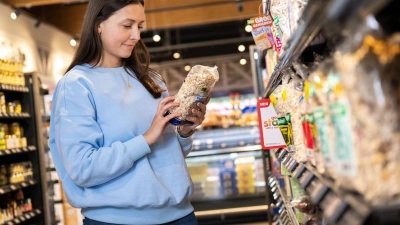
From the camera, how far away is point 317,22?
1115 mm

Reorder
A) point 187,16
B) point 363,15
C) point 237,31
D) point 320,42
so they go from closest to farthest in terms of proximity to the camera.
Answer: point 363,15, point 320,42, point 187,16, point 237,31

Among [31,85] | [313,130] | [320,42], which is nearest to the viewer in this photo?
[313,130]

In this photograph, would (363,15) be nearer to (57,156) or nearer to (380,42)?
(380,42)

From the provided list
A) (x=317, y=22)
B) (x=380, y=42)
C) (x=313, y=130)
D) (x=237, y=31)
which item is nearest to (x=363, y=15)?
(x=380, y=42)

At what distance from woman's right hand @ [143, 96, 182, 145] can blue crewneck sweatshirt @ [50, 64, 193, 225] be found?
0.03 meters

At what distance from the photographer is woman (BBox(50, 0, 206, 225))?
222cm

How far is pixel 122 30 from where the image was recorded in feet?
7.79

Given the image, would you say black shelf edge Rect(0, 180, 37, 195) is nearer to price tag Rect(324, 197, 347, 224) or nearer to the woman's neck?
the woman's neck

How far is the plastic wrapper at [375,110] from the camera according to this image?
886 mm

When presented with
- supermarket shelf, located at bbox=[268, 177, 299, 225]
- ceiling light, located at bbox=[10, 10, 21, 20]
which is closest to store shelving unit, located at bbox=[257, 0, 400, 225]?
supermarket shelf, located at bbox=[268, 177, 299, 225]

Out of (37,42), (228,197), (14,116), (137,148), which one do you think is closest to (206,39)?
(37,42)

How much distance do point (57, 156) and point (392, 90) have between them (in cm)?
178

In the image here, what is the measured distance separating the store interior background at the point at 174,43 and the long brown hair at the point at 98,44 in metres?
1.32

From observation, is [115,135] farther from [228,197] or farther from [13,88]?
[228,197]
